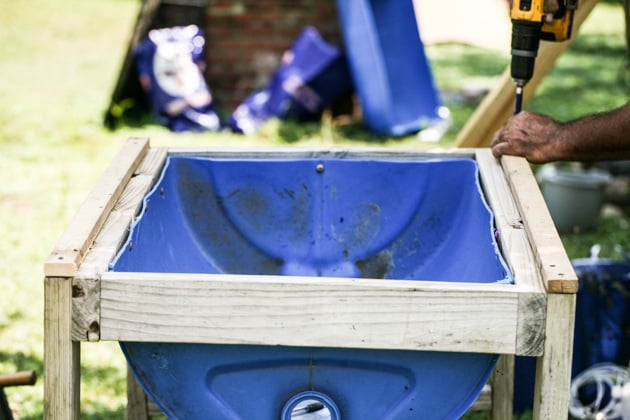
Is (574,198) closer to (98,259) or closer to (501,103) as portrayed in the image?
(501,103)

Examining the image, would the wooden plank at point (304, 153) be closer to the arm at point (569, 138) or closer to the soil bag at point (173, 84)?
the arm at point (569, 138)

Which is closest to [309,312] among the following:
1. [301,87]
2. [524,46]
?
[524,46]

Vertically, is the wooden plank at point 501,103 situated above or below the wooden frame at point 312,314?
above

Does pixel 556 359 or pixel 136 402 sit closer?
pixel 556 359

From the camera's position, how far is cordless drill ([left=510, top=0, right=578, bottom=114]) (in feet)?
8.25

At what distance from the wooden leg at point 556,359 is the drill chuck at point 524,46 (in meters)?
1.13

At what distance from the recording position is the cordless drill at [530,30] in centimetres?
252

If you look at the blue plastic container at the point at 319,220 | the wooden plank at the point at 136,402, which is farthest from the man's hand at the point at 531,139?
the wooden plank at the point at 136,402

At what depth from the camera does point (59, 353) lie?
1681mm

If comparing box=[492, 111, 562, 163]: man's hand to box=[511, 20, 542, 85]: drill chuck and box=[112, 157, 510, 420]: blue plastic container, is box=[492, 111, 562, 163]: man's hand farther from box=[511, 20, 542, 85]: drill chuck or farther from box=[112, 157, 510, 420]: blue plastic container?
box=[511, 20, 542, 85]: drill chuck

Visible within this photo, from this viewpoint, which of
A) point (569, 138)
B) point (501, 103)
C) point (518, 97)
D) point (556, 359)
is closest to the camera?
point (556, 359)

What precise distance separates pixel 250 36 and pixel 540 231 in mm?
5584

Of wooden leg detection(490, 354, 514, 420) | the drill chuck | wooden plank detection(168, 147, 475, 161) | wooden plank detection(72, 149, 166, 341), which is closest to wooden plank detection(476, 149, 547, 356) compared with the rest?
wooden plank detection(168, 147, 475, 161)

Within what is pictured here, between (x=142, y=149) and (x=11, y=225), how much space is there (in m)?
2.87
